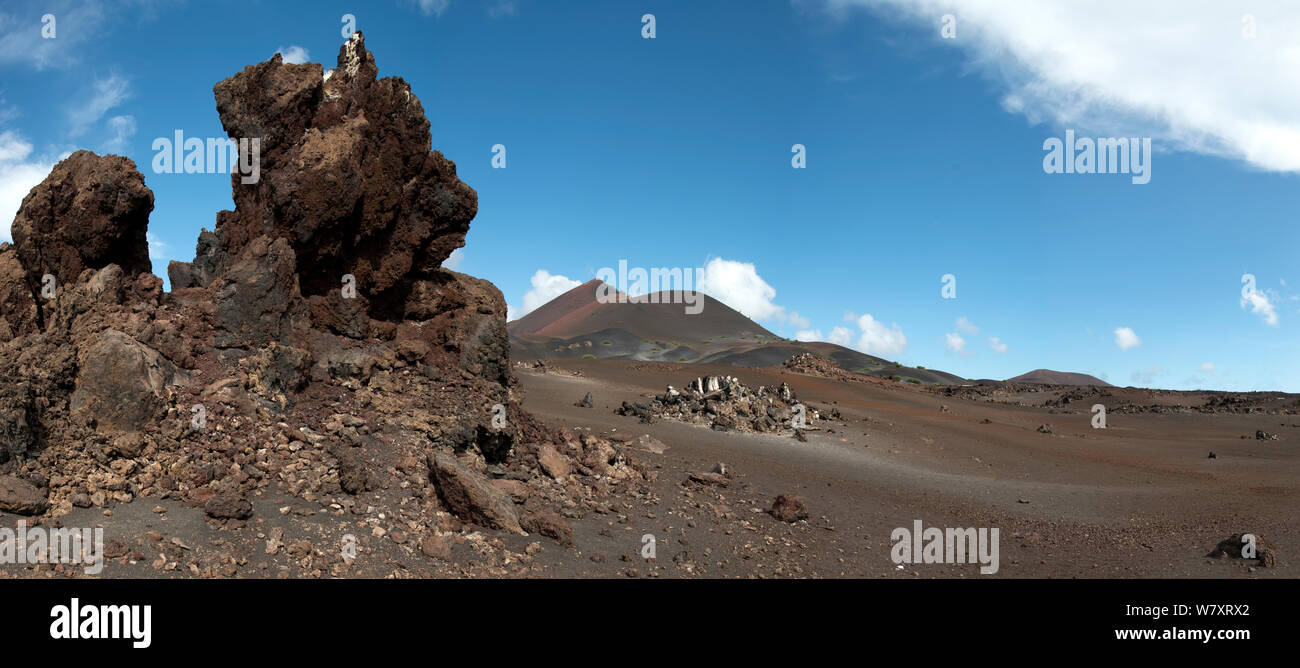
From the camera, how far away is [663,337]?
8519 centimetres

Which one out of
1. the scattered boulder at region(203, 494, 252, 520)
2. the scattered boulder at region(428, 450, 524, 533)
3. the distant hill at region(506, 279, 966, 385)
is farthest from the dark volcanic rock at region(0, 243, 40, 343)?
the distant hill at region(506, 279, 966, 385)

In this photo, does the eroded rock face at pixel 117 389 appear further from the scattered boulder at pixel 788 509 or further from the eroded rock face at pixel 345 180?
the scattered boulder at pixel 788 509

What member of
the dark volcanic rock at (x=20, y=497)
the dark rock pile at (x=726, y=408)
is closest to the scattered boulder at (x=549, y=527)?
the dark volcanic rock at (x=20, y=497)

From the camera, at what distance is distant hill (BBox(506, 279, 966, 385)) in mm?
64562

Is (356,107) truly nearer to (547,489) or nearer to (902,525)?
(547,489)

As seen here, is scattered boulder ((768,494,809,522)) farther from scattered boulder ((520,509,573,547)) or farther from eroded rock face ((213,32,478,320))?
eroded rock face ((213,32,478,320))

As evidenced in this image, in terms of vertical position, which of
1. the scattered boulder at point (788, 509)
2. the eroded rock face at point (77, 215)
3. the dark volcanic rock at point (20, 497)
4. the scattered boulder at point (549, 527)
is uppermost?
the eroded rock face at point (77, 215)

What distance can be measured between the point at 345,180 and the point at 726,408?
14016mm

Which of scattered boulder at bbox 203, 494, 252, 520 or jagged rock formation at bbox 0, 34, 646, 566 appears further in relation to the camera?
jagged rock formation at bbox 0, 34, 646, 566

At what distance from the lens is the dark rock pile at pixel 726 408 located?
20.7 meters

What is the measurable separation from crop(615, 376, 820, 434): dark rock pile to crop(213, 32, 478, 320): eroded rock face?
9714 millimetres

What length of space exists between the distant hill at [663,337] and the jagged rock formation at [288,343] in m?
42.3
